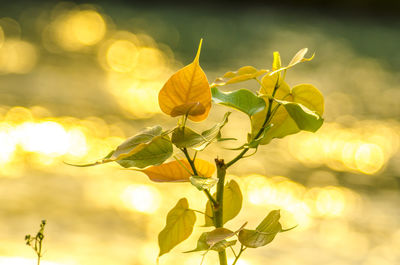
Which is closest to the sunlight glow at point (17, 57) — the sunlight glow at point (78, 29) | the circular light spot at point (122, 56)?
the sunlight glow at point (78, 29)

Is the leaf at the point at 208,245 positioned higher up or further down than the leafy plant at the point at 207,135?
further down

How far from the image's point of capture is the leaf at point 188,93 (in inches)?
12.8

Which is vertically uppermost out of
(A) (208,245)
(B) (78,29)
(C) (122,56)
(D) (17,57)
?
(B) (78,29)

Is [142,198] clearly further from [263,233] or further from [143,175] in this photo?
[263,233]

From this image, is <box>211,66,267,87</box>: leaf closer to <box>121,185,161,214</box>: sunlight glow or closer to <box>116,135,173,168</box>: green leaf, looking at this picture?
<box>116,135,173,168</box>: green leaf

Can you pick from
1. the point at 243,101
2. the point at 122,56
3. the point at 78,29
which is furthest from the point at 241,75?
the point at 78,29

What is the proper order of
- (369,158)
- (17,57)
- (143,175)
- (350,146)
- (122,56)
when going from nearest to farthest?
(143,175) < (369,158) < (350,146) < (17,57) < (122,56)

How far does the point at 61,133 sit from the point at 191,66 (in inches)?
95.2

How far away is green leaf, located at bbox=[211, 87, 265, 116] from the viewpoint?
332 millimetres

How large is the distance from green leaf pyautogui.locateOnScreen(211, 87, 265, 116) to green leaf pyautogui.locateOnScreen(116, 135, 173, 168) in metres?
0.04

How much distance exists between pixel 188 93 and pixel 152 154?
0.13ft

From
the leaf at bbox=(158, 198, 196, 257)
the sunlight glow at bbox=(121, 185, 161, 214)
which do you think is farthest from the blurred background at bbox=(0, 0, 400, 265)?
the leaf at bbox=(158, 198, 196, 257)

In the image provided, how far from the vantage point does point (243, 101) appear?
33 centimetres

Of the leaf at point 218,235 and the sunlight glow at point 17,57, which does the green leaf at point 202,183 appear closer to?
the leaf at point 218,235
